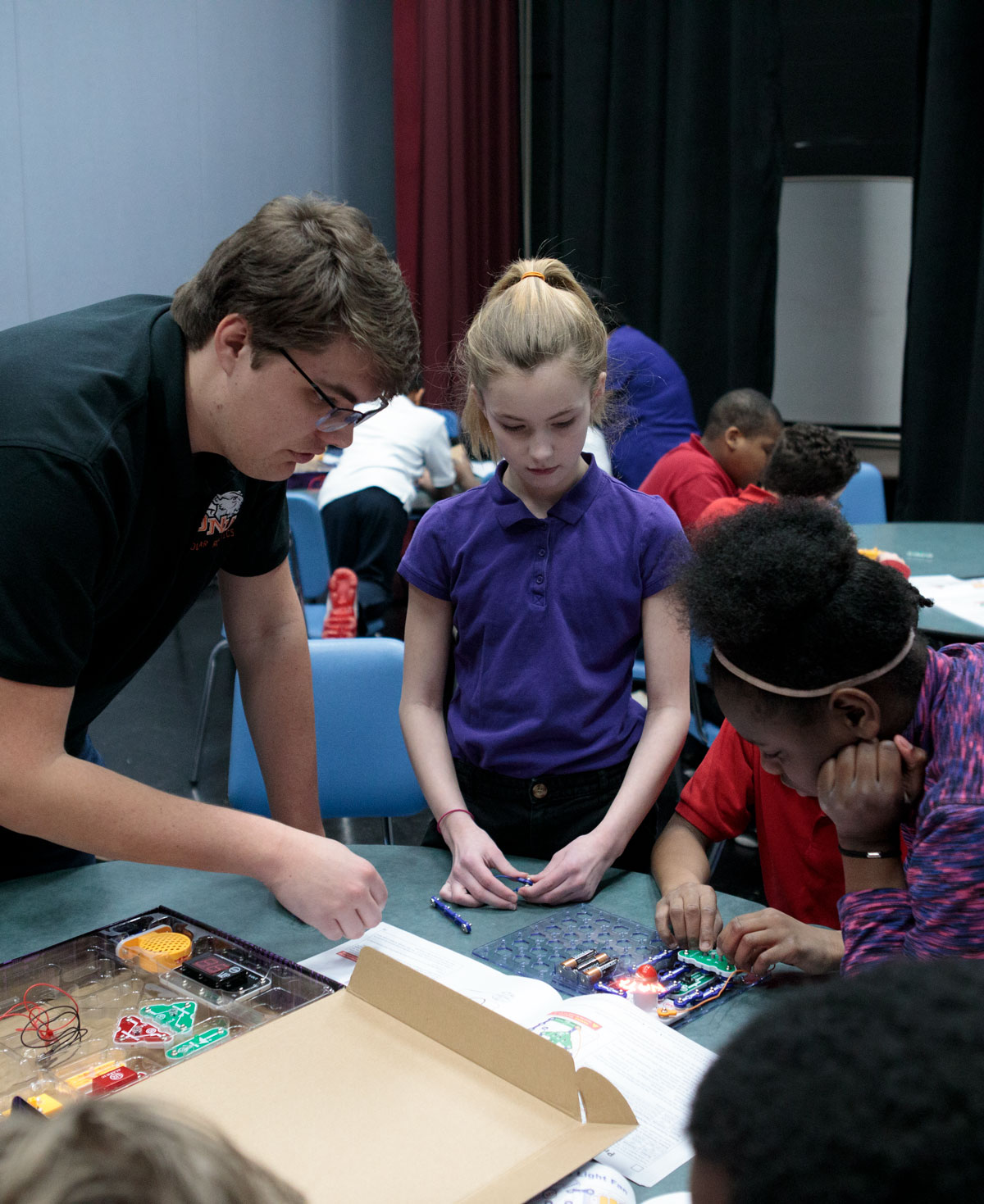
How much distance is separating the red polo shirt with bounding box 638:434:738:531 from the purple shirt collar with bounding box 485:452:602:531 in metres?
1.51

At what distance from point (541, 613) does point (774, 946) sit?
57 cm

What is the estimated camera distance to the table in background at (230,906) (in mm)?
1194

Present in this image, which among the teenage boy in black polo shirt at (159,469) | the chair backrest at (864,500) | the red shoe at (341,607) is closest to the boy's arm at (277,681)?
the teenage boy in black polo shirt at (159,469)

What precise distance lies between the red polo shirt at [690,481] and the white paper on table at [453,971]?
2.06 metres

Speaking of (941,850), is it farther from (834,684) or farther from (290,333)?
(290,333)

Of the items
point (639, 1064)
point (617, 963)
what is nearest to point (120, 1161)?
point (639, 1064)

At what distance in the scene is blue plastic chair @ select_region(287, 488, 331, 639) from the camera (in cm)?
345

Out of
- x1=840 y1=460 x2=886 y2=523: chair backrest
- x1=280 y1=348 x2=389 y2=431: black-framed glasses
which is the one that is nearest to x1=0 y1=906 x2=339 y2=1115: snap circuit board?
x1=280 y1=348 x2=389 y2=431: black-framed glasses

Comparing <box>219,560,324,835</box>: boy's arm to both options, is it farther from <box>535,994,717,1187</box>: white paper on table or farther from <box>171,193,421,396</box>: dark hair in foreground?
<box>535,994,717,1187</box>: white paper on table

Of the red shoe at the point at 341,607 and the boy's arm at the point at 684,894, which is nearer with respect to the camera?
the boy's arm at the point at 684,894

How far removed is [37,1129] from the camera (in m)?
0.39

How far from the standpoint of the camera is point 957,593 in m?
2.73

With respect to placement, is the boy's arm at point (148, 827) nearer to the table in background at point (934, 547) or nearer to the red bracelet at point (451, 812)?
the red bracelet at point (451, 812)

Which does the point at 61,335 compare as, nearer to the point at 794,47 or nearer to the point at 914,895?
the point at 914,895
